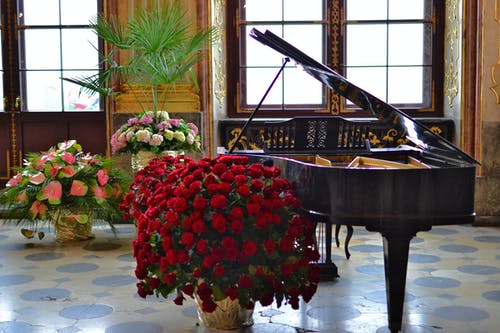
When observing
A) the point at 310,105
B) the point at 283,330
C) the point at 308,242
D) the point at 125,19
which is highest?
the point at 125,19

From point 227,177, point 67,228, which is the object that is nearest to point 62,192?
point 67,228

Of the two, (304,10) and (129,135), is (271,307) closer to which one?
(129,135)

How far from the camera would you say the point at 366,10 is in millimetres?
7234

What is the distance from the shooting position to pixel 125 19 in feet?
21.4

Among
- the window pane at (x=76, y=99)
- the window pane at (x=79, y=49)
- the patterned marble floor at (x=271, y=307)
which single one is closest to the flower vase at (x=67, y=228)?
the patterned marble floor at (x=271, y=307)

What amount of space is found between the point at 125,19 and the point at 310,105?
80.0 inches

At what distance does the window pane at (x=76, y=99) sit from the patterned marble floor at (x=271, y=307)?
1870 mm

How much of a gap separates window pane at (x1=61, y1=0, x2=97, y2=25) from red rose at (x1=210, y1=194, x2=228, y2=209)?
4529mm

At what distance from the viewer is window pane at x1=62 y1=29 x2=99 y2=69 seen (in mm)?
7152

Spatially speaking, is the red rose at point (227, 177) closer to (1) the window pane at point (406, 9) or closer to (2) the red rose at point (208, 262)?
(2) the red rose at point (208, 262)

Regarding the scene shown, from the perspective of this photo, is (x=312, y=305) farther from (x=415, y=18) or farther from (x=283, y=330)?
(x=415, y=18)

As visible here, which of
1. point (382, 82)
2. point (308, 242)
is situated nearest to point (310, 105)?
point (382, 82)

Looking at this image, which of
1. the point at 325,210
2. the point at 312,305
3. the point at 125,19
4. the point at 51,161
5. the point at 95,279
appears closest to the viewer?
the point at 325,210

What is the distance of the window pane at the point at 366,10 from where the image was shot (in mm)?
7223
